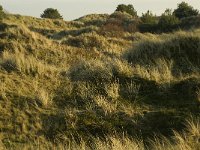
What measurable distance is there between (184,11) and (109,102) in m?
42.5

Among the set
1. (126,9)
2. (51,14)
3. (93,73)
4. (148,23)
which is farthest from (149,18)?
(93,73)

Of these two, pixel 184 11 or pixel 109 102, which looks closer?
pixel 109 102

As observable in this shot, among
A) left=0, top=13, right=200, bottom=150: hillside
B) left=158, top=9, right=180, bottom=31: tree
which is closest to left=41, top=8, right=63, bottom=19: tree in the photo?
left=158, top=9, right=180, bottom=31: tree

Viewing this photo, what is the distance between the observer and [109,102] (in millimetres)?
11031

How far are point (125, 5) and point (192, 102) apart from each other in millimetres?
55448

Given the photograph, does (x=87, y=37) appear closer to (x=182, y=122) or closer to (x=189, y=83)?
(x=189, y=83)

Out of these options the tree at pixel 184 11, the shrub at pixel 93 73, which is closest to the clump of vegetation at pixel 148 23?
the tree at pixel 184 11

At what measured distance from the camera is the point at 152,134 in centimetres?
966

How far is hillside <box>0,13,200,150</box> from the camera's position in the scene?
9414 millimetres

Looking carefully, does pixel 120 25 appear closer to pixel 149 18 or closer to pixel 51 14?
pixel 149 18

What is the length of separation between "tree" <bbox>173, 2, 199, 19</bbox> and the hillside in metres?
36.3

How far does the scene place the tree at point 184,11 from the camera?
5138 cm

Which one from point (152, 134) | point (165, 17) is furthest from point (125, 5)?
point (152, 134)

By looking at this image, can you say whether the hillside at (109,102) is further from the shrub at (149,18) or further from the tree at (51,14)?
the tree at (51,14)
